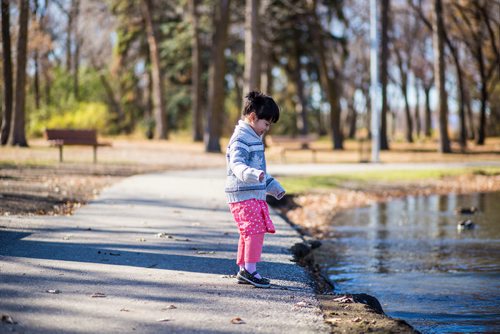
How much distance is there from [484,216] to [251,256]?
9087 millimetres

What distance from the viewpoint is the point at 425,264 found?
988 centimetres

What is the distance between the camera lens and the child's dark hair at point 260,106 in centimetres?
664

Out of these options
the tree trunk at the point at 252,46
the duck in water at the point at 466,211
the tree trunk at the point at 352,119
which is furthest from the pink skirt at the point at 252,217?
the tree trunk at the point at 352,119

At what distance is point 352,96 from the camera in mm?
63875

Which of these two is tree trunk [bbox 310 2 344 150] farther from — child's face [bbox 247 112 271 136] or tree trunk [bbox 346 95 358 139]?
child's face [bbox 247 112 271 136]

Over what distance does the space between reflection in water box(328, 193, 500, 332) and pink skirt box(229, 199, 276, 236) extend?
1461 millimetres

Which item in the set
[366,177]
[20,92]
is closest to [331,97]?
[20,92]

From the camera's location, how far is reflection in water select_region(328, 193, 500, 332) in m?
7.20

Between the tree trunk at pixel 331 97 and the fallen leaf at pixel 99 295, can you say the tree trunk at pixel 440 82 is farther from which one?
the fallen leaf at pixel 99 295

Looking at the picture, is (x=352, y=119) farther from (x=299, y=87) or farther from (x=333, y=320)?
(x=333, y=320)

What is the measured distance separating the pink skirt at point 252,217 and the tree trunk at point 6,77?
22432mm

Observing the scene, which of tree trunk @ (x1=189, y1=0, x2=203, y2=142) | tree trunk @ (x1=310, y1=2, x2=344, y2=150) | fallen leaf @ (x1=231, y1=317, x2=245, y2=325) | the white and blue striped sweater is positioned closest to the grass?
the white and blue striped sweater

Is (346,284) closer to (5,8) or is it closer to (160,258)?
(160,258)

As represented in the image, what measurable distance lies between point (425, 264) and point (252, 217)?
3.90 meters
